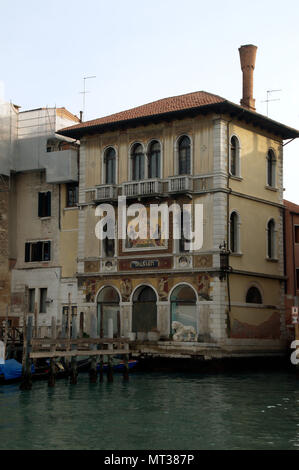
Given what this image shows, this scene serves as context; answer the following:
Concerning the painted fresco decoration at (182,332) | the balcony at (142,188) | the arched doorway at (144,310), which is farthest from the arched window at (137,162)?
the painted fresco decoration at (182,332)

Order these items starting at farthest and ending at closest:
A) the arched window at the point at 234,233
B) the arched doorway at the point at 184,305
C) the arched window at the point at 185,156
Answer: the arched window at the point at 185,156, the arched window at the point at 234,233, the arched doorway at the point at 184,305

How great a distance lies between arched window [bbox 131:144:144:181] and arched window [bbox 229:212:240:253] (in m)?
4.02

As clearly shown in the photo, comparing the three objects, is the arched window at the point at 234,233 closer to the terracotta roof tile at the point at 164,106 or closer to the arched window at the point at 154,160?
the arched window at the point at 154,160

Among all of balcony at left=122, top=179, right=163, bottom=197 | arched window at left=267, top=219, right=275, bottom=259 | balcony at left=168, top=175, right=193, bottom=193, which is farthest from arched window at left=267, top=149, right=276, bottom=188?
balcony at left=122, top=179, right=163, bottom=197

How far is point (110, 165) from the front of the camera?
32938mm

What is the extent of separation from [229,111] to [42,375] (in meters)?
12.1

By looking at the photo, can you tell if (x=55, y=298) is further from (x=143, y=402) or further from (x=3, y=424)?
(x=3, y=424)

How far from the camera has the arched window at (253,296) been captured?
31.0m

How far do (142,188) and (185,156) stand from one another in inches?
81.3

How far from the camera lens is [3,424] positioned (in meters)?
16.2

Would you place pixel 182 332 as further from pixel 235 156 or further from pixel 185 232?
pixel 235 156

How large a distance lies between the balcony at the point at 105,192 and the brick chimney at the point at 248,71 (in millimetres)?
6406

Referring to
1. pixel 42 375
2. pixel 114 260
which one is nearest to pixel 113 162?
pixel 114 260

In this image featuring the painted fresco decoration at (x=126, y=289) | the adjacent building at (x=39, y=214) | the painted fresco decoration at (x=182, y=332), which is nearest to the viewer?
the painted fresco decoration at (x=182, y=332)
